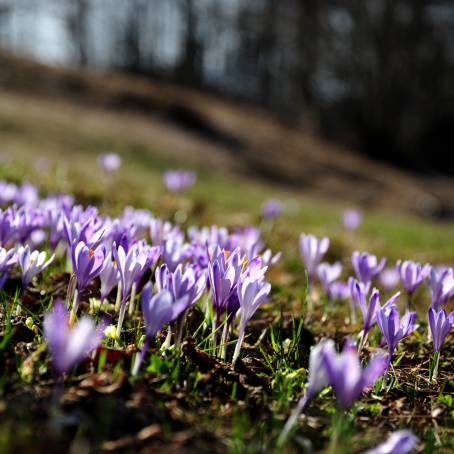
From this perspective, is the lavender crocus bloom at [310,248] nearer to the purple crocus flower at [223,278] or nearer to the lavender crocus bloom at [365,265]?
the lavender crocus bloom at [365,265]

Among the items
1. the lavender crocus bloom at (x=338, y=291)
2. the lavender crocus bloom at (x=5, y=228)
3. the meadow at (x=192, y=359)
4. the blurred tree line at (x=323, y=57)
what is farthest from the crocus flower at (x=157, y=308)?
the blurred tree line at (x=323, y=57)

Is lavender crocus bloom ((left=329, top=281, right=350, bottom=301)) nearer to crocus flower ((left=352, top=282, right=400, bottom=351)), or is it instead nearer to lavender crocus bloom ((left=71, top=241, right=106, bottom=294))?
crocus flower ((left=352, top=282, right=400, bottom=351))

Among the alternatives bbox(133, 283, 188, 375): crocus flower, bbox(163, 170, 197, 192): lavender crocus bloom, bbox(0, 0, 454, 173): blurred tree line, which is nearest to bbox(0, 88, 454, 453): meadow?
bbox(133, 283, 188, 375): crocus flower

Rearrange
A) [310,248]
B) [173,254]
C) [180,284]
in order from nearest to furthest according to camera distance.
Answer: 1. [180,284]
2. [173,254]
3. [310,248]

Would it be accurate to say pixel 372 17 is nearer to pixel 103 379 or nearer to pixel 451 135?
pixel 451 135

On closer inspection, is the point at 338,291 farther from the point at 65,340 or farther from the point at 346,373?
the point at 65,340

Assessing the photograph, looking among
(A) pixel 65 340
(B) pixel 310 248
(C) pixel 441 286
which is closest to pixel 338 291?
(B) pixel 310 248
